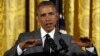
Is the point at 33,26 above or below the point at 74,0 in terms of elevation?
below

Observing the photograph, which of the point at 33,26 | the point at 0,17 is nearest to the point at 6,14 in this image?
the point at 0,17

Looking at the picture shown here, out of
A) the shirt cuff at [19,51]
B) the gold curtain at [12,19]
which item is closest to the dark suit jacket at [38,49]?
the shirt cuff at [19,51]

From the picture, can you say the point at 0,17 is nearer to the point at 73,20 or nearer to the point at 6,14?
the point at 6,14

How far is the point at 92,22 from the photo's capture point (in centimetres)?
185

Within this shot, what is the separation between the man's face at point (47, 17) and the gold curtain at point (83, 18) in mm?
275

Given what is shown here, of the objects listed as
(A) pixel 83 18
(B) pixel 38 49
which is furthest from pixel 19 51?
(A) pixel 83 18

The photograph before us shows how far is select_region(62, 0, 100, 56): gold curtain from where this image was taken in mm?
1836

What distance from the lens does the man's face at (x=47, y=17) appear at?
1537 millimetres

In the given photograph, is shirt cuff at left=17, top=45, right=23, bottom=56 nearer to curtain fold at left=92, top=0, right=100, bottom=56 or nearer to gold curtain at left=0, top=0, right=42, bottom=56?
gold curtain at left=0, top=0, right=42, bottom=56

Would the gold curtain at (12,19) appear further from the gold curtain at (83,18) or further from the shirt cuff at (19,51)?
the shirt cuff at (19,51)

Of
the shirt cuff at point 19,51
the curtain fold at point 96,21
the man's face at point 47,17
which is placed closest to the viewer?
the shirt cuff at point 19,51

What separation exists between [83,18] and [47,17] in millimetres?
373

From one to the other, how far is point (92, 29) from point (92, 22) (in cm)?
5

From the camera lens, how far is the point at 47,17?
5.08ft
